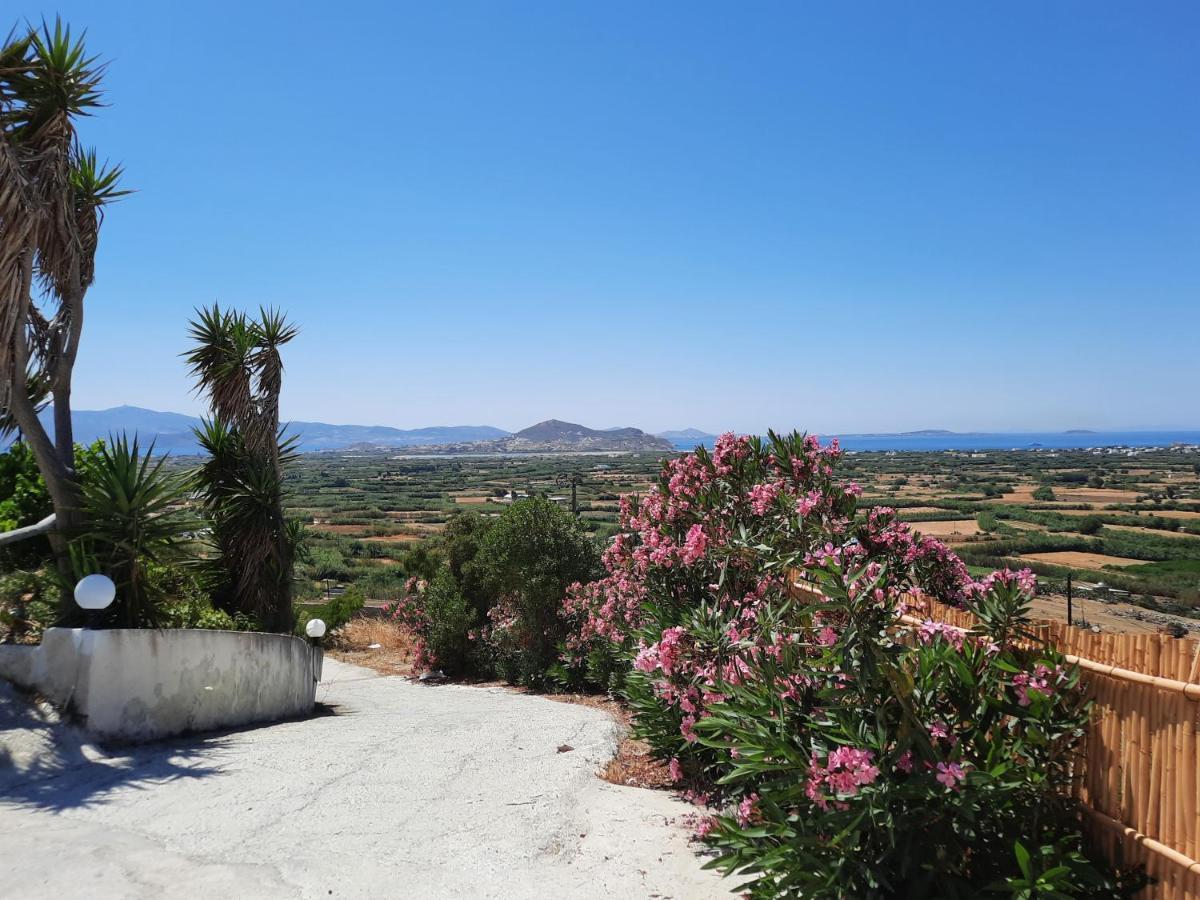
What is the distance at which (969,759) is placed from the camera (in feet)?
11.6

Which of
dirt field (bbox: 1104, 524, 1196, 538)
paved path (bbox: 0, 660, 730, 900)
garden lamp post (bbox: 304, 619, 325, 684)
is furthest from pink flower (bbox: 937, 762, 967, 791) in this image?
dirt field (bbox: 1104, 524, 1196, 538)

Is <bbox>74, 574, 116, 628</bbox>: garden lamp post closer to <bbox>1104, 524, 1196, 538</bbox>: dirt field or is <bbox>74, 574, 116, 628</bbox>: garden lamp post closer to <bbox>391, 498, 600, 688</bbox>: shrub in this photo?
<bbox>391, 498, 600, 688</bbox>: shrub

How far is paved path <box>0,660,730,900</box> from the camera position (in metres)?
4.08

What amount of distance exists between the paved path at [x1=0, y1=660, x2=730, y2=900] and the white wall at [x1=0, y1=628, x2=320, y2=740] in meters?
0.28

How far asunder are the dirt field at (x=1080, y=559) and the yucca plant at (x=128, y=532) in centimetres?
4682

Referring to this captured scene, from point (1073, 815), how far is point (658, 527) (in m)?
4.07

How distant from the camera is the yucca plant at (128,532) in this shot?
7.23m

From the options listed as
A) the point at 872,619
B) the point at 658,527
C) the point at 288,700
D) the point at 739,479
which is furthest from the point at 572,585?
the point at 872,619

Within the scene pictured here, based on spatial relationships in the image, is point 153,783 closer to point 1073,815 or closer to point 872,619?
point 872,619

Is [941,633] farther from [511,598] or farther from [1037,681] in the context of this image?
[511,598]

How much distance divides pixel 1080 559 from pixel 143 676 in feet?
171

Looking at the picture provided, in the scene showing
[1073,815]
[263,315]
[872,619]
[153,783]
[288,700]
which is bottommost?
[288,700]

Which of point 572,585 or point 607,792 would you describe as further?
point 572,585

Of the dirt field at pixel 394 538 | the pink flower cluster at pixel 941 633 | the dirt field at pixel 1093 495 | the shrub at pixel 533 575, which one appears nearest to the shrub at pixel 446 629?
the shrub at pixel 533 575
